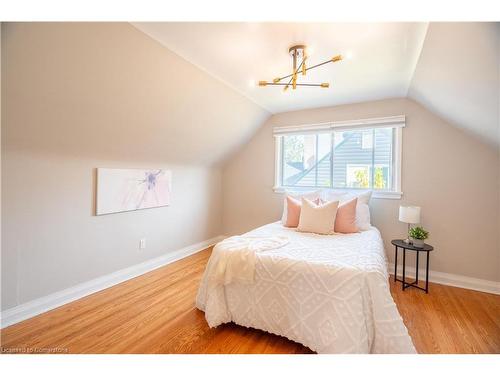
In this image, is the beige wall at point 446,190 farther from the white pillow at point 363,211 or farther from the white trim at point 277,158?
the white trim at point 277,158

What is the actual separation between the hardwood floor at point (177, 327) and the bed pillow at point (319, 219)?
99cm

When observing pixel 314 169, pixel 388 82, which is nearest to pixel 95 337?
pixel 314 169

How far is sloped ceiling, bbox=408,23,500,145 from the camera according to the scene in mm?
1507

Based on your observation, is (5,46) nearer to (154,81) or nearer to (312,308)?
(154,81)

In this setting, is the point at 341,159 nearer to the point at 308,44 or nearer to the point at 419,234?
the point at 419,234

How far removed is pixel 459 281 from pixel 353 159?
6.20 ft

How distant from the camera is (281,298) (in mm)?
1731

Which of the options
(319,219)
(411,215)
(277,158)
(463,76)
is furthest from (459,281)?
(277,158)

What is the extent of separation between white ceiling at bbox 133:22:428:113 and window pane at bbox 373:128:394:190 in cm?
56

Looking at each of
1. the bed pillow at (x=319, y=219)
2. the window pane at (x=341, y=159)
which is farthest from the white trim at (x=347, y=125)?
the bed pillow at (x=319, y=219)

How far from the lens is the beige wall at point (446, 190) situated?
8.73 ft

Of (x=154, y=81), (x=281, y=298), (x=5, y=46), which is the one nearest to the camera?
(x=5, y=46)

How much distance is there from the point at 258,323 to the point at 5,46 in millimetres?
2444

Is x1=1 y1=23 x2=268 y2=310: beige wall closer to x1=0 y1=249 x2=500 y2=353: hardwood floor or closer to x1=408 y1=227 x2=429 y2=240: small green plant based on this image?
x1=0 y1=249 x2=500 y2=353: hardwood floor
